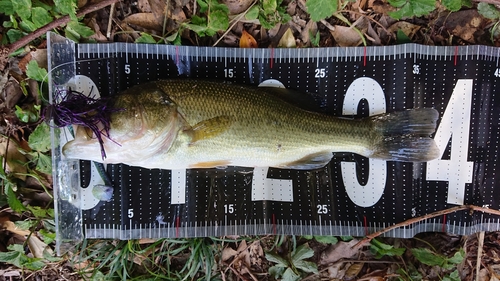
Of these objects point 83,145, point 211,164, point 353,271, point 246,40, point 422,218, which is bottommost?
point 353,271

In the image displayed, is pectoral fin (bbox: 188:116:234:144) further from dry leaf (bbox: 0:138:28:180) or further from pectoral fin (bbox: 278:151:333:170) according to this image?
dry leaf (bbox: 0:138:28:180)

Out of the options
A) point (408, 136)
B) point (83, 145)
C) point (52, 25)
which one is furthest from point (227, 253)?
point (52, 25)

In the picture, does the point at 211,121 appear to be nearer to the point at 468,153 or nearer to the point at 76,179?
the point at 76,179

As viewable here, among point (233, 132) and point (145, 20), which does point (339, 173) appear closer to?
point (233, 132)

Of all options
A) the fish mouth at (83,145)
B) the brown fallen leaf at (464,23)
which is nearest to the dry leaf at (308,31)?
the brown fallen leaf at (464,23)

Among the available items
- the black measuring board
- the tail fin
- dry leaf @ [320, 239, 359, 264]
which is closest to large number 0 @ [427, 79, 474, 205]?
the black measuring board
